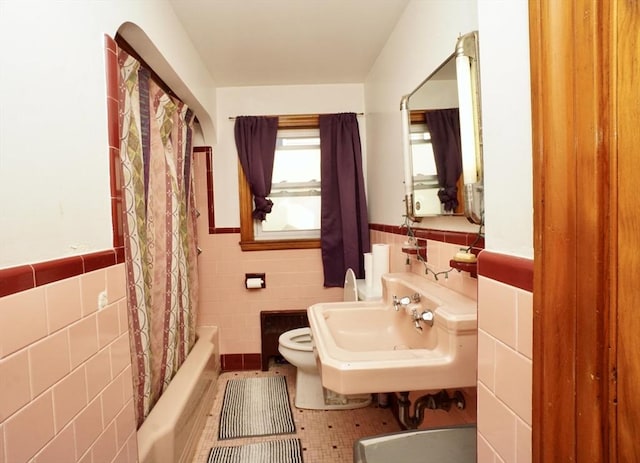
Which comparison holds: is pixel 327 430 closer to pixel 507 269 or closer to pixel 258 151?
pixel 507 269

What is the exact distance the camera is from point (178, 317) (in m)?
1.97

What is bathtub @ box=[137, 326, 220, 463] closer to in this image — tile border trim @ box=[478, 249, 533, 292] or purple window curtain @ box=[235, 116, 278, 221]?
purple window curtain @ box=[235, 116, 278, 221]

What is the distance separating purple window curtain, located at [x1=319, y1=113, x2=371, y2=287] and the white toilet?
364mm

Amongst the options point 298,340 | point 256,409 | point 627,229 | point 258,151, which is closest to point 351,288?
point 298,340

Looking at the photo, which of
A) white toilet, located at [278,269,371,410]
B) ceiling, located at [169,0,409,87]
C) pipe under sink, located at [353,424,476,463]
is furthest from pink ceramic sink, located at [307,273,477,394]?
ceiling, located at [169,0,409,87]

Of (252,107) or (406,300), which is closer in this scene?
(406,300)

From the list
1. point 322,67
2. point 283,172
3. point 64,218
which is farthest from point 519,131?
point 283,172

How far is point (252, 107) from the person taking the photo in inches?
107

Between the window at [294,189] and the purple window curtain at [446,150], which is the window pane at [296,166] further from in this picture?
the purple window curtain at [446,150]

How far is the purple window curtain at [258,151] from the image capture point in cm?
264

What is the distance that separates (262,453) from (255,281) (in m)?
1.21

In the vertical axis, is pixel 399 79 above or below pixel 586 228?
above

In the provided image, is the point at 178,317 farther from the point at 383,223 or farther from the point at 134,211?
the point at 383,223

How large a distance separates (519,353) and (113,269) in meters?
1.09
